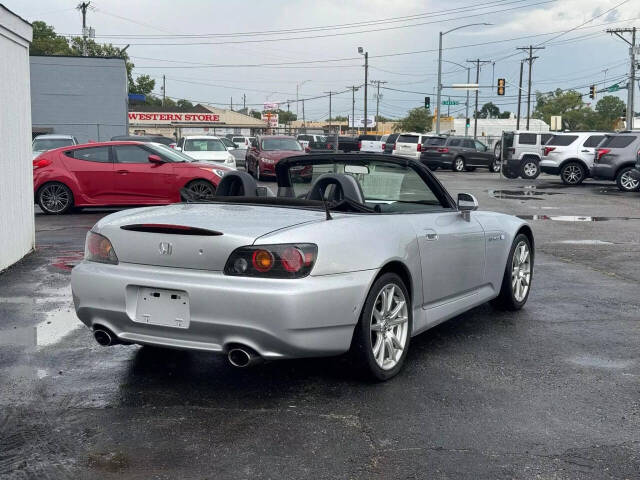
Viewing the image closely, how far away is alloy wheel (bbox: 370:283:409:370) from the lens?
5.05 metres

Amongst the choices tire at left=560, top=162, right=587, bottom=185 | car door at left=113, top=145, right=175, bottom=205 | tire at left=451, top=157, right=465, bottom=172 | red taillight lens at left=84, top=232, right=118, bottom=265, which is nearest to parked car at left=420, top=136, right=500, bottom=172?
tire at left=451, top=157, right=465, bottom=172

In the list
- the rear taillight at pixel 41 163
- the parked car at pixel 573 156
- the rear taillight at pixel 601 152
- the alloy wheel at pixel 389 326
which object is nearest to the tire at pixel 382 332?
the alloy wheel at pixel 389 326

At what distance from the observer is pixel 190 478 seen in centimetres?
366

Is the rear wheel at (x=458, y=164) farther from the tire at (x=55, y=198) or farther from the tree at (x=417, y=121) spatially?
the tree at (x=417, y=121)

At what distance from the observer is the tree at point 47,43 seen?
82.9 m

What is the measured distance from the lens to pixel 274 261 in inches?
178

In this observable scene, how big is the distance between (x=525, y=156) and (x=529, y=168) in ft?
1.61

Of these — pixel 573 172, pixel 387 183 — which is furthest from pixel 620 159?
pixel 387 183

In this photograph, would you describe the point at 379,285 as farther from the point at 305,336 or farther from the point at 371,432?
the point at 371,432

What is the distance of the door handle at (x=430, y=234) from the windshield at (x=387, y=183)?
1.11 ft

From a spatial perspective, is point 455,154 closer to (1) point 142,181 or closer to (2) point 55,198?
(1) point 142,181

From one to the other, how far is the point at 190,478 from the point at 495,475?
1.33 m

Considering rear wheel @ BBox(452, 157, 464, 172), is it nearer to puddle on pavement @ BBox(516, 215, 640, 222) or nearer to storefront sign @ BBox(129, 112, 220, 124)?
puddle on pavement @ BBox(516, 215, 640, 222)

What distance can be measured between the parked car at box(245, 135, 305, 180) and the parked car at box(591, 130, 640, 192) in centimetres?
957
